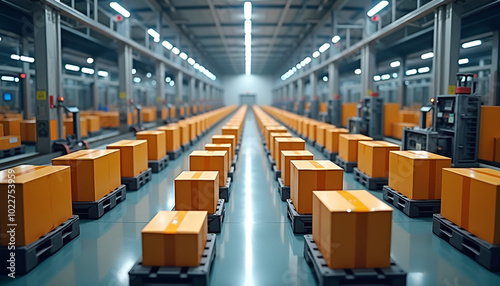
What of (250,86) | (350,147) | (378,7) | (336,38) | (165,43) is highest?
(250,86)

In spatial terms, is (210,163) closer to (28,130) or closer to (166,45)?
(28,130)

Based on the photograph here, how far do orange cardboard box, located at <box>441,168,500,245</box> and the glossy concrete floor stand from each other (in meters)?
0.29

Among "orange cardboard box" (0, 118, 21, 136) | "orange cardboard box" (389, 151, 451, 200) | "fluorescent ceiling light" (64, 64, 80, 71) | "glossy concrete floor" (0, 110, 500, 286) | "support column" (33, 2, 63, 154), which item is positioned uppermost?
"fluorescent ceiling light" (64, 64, 80, 71)

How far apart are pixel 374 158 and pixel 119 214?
12.6 feet

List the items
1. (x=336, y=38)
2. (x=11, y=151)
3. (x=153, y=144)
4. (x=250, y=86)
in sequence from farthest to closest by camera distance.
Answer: (x=250, y=86) → (x=336, y=38) → (x=11, y=151) → (x=153, y=144)

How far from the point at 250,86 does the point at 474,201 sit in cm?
4584

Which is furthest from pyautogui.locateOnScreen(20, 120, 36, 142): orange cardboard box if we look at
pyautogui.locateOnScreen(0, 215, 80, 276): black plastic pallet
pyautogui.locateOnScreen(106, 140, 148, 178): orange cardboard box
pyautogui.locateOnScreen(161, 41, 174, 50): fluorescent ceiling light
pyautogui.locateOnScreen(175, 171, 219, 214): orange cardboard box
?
pyautogui.locateOnScreen(175, 171, 219, 214): orange cardboard box

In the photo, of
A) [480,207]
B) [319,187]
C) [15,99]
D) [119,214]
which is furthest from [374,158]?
[15,99]

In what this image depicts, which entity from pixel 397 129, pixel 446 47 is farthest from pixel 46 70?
pixel 397 129

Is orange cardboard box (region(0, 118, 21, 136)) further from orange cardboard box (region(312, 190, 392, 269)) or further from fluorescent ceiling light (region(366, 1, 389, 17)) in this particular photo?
fluorescent ceiling light (region(366, 1, 389, 17))

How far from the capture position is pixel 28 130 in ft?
33.0

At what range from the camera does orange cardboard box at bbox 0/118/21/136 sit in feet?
30.9

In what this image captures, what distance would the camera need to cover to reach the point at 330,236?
2.43 metres

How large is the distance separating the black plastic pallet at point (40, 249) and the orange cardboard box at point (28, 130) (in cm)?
804
